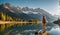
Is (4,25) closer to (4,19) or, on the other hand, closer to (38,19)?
(4,19)

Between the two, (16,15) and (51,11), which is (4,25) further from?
(51,11)

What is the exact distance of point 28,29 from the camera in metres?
5.09

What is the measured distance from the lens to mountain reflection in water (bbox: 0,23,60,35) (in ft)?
16.5

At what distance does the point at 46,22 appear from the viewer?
204 inches

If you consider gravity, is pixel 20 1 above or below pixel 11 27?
above

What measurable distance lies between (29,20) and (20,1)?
578 mm

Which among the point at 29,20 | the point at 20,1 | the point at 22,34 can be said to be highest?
the point at 20,1

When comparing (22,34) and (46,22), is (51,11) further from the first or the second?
(22,34)

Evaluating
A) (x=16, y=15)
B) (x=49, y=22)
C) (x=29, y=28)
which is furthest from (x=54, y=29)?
(x=16, y=15)

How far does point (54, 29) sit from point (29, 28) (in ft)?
2.23

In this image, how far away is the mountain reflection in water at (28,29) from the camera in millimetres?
5023

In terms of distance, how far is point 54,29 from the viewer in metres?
5.05

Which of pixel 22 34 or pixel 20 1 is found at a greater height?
pixel 20 1

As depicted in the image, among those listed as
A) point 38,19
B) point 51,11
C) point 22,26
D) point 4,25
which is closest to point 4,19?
point 4,25
